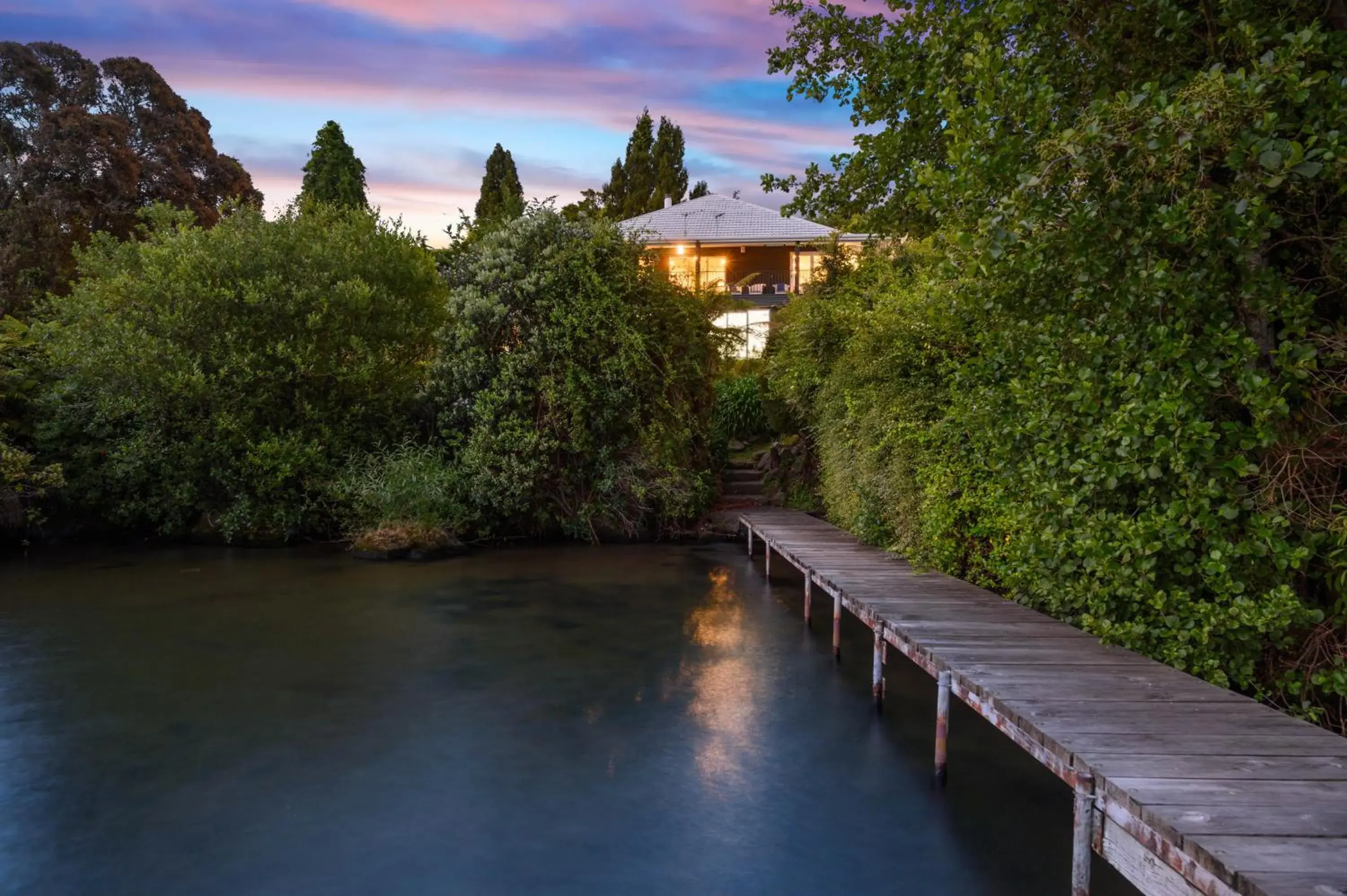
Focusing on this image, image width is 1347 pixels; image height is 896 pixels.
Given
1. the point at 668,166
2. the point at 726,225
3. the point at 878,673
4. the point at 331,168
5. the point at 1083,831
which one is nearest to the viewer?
the point at 1083,831

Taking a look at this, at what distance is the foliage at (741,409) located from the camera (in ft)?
61.1

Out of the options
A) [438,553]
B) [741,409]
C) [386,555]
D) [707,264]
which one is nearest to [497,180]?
[707,264]

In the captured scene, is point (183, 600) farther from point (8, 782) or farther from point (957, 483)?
point (957, 483)

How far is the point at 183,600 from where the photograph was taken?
1089 cm

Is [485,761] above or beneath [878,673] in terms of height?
beneath

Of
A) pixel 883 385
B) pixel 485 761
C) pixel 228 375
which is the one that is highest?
pixel 228 375

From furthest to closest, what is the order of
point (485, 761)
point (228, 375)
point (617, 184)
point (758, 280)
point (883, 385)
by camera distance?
point (617, 184), point (758, 280), point (228, 375), point (883, 385), point (485, 761)

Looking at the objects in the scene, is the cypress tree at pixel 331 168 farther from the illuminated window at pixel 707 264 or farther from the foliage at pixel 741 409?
the foliage at pixel 741 409

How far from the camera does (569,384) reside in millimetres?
14688

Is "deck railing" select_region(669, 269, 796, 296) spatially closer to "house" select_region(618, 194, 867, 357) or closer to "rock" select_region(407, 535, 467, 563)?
"house" select_region(618, 194, 867, 357)

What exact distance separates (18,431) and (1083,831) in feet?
53.4

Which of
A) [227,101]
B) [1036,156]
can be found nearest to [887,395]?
[1036,156]

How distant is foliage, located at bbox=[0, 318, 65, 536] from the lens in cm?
1348

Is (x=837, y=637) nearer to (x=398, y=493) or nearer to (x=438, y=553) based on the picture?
(x=438, y=553)
